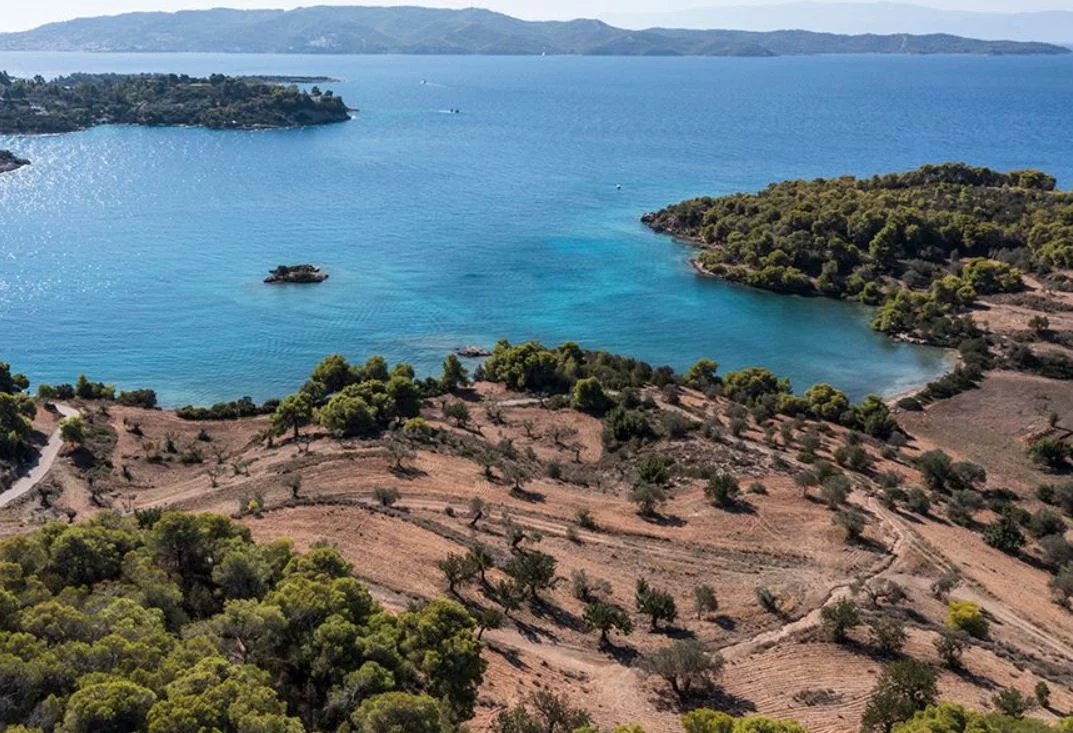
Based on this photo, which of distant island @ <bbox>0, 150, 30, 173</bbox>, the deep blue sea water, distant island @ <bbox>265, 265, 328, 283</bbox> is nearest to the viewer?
the deep blue sea water

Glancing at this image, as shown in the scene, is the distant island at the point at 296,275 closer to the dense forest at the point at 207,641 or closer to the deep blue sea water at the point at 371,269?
the deep blue sea water at the point at 371,269

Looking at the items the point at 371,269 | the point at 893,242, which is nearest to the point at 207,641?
the point at 371,269

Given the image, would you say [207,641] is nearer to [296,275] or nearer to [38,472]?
[38,472]

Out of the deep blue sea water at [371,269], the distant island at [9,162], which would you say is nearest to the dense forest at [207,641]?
the deep blue sea water at [371,269]

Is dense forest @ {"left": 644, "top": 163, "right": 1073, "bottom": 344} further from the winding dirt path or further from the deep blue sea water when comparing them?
the winding dirt path

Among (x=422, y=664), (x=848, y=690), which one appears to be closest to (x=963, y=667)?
(x=848, y=690)

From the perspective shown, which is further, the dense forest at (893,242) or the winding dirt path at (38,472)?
the dense forest at (893,242)

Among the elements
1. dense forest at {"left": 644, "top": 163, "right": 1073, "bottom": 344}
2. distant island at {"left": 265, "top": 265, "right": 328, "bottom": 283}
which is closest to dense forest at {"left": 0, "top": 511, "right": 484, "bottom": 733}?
distant island at {"left": 265, "top": 265, "right": 328, "bottom": 283}
